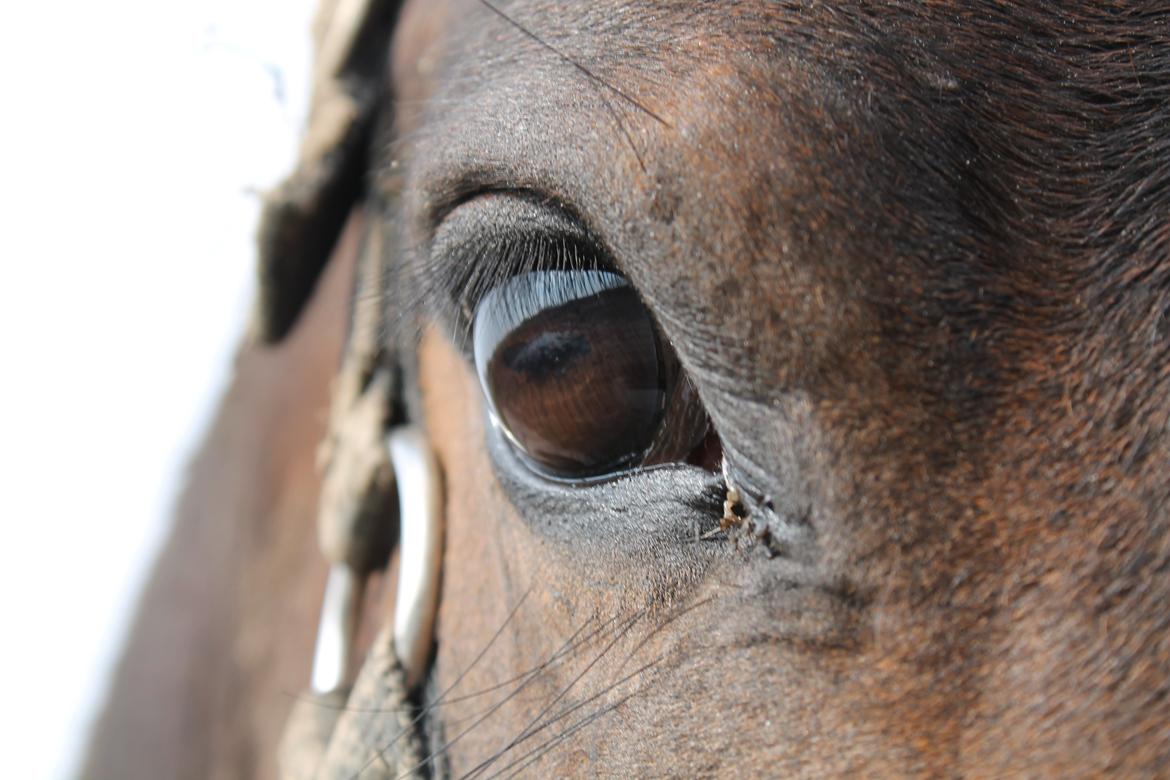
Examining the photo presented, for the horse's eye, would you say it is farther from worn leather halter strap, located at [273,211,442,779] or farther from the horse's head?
worn leather halter strap, located at [273,211,442,779]

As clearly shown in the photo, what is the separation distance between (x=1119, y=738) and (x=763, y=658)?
0.84 feet

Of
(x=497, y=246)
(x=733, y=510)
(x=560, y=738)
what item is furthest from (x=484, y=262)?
(x=560, y=738)

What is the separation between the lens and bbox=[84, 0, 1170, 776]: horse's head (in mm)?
787

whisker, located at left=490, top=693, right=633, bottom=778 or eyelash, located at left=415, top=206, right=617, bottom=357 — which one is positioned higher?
eyelash, located at left=415, top=206, right=617, bottom=357

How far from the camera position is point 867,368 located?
32.8 inches

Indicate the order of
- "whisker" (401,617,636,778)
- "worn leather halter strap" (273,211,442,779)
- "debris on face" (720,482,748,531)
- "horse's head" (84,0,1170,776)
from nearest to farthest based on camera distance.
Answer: "horse's head" (84,0,1170,776)
"debris on face" (720,482,748,531)
"whisker" (401,617,636,778)
"worn leather halter strap" (273,211,442,779)

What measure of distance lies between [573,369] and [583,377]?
0.01m

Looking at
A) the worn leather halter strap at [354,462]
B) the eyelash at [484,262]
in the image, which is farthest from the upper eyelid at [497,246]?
the worn leather halter strap at [354,462]

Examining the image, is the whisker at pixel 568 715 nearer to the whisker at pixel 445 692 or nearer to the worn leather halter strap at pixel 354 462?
the whisker at pixel 445 692

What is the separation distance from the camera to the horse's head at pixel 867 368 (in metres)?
0.79

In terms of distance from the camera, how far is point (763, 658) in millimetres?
873

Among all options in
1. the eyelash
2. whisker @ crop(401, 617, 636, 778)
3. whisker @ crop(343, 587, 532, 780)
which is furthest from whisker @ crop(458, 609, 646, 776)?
the eyelash

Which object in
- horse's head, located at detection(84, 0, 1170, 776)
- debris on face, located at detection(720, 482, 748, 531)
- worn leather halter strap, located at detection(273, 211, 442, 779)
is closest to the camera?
horse's head, located at detection(84, 0, 1170, 776)

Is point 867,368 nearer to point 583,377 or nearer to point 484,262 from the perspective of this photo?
point 583,377
